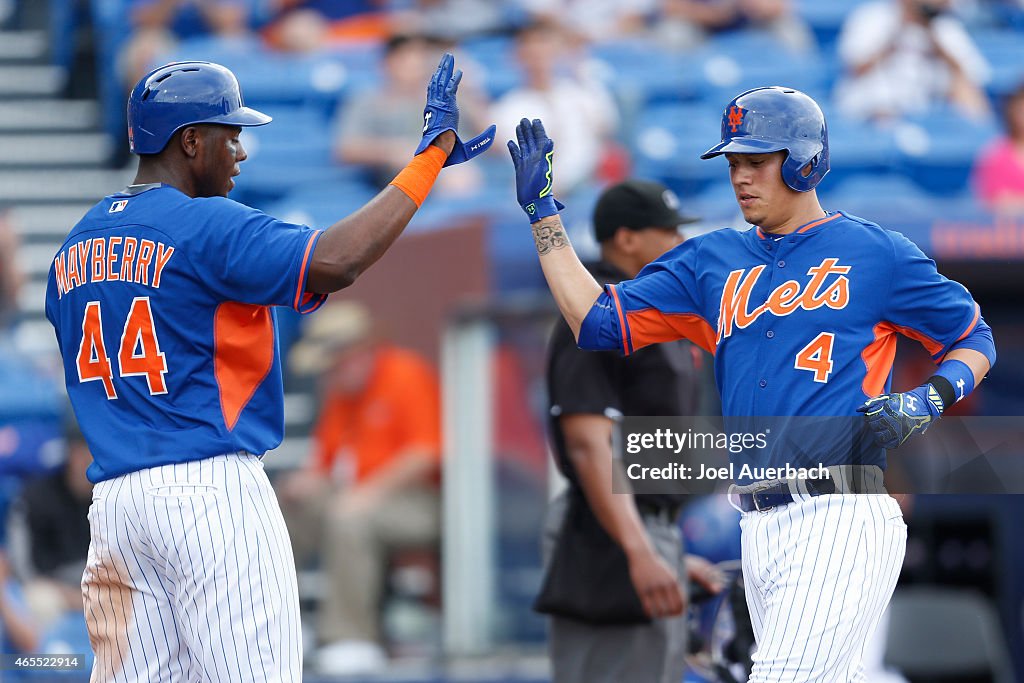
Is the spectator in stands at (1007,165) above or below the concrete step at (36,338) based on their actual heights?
above

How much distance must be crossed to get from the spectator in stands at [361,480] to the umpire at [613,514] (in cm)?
250

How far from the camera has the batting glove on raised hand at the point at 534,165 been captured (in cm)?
393

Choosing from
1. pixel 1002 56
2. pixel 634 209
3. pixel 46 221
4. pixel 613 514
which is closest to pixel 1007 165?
pixel 1002 56

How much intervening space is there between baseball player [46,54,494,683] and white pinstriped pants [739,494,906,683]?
3.64 ft

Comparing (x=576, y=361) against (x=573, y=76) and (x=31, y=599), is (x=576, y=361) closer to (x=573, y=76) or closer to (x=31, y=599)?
(x=31, y=599)

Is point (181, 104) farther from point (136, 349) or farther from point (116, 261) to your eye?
point (136, 349)

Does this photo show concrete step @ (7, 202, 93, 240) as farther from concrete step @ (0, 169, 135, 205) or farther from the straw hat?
the straw hat

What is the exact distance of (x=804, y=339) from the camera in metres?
3.66

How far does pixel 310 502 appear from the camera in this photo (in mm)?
7312

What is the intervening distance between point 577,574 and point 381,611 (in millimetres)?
2721

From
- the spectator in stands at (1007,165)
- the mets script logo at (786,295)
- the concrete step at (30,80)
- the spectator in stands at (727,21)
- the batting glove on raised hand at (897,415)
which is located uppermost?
the spectator in stands at (727,21)

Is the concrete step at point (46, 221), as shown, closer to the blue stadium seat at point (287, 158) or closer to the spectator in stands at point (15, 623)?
the blue stadium seat at point (287, 158)

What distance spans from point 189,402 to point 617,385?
5.02 ft

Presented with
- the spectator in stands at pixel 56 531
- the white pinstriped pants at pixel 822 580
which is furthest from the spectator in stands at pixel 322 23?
the white pinstriped pants at pixel 822 580
